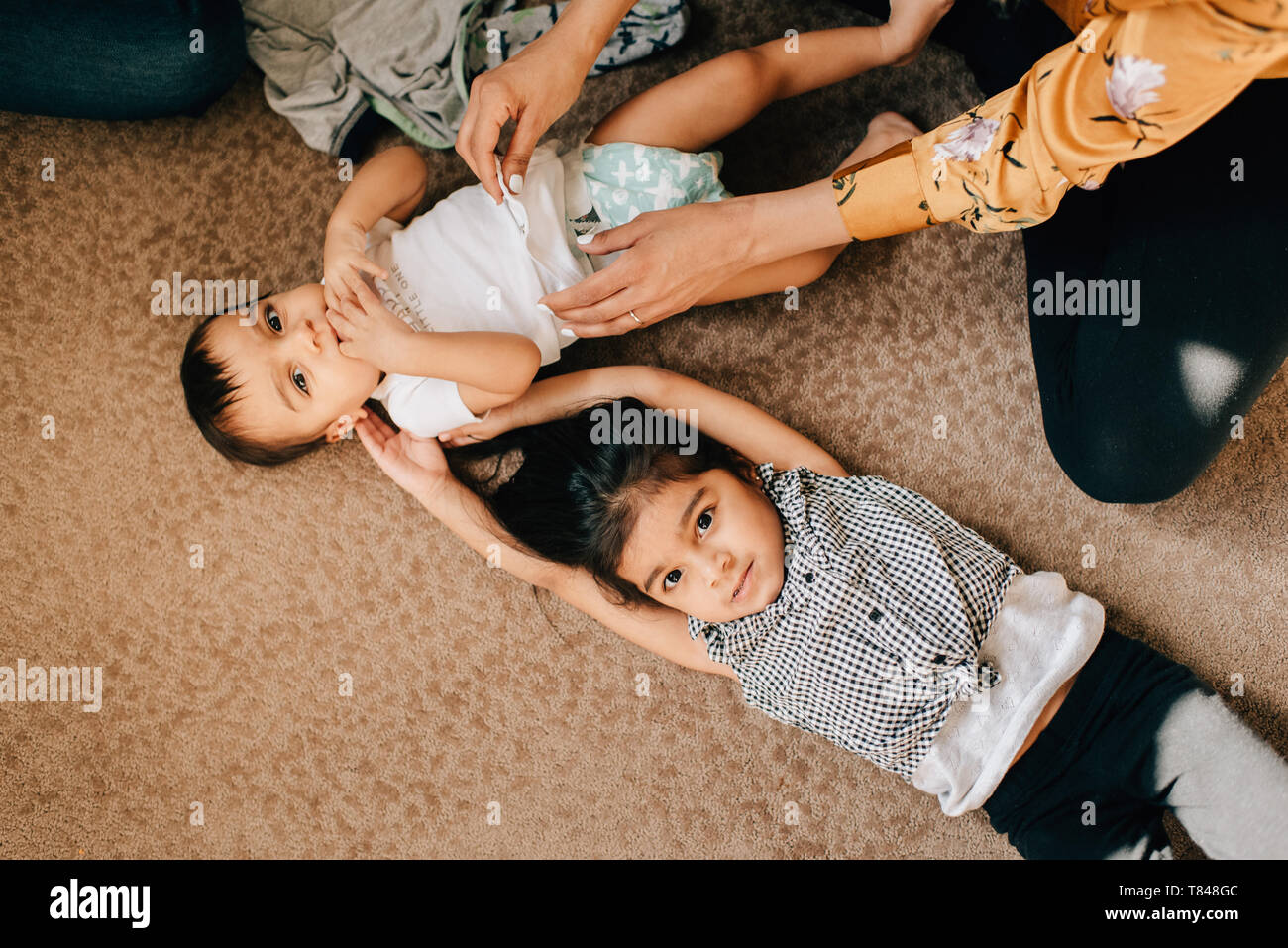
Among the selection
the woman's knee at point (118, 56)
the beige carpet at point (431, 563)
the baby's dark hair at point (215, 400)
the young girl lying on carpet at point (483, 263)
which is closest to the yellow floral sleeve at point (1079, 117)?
the young girl lying on carpet at point (483, 263)

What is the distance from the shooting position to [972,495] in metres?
1.05

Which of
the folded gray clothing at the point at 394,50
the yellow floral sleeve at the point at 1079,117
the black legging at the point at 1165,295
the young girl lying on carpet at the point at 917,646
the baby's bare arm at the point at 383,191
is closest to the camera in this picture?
the yellow floral sleeve at the point at 1079,117

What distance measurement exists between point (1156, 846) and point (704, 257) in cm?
81

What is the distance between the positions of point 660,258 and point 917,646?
1.61ft

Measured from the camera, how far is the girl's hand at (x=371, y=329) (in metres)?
0.88

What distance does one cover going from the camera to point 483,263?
978 millimetres

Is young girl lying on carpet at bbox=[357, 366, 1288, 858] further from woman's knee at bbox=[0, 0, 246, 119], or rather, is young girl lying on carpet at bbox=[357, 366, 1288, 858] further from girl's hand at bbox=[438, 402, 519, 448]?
woman's knee at bbox=[0, 0, 246, 119]

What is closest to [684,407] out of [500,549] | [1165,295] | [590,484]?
[590,484]

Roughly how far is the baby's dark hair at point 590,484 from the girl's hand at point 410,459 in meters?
0.10

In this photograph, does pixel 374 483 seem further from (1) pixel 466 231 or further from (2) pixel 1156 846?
(2) pixel 1156 846

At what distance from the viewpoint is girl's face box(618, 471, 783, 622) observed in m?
0.87

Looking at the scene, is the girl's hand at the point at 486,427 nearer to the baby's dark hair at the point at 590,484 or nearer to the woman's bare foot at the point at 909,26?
the baby's dark hair at the point at 590,484

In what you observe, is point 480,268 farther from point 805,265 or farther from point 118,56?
point 118,56
